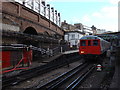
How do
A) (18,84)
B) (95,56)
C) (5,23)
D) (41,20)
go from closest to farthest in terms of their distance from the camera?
(18,84), (5,23), (95,56), (41,20)

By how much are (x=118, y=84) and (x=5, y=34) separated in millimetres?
10594

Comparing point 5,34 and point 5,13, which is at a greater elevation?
point 5,13

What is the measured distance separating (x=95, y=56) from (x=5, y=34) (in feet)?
33.3

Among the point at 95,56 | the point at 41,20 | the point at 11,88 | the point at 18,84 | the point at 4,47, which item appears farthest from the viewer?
the point at 41,20

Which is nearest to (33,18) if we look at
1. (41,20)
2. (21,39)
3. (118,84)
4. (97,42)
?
(41,20)

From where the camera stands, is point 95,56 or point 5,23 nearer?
point 5,23

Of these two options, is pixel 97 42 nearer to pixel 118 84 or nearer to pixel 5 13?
pixel 118 84

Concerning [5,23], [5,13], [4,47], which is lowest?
[4,47]

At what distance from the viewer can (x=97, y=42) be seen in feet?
42.9

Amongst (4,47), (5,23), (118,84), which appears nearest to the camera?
(118,84)

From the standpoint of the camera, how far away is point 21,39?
13.8 metres

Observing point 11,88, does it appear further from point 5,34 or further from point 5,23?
point 5,23

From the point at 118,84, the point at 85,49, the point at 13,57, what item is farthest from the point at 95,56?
the point at 13,57

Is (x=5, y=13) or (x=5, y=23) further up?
(x=5, y=13)
